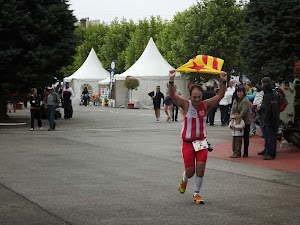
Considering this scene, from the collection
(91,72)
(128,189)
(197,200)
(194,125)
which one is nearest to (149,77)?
(91,72)

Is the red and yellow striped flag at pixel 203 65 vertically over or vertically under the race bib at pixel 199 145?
over

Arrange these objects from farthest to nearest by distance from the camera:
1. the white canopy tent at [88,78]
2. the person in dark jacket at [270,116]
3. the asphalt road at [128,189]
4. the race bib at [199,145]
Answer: the white canopy tent at [88,78] < the person in dark jacket at [270,116] < the race bib at [199,145] < the asphalt road at [128,189]

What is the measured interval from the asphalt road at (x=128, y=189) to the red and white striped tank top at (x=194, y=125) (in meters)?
0.88

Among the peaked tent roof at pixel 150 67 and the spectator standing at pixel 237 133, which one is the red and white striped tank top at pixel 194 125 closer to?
the spectator standing at pixel 237 133

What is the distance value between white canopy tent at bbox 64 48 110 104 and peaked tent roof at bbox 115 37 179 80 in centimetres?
1017

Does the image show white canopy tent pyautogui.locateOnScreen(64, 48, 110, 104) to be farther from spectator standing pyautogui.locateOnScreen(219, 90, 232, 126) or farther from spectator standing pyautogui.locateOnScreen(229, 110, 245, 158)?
spectator standing pyautogui.locateOnScreen(229, 110, 245, 158)

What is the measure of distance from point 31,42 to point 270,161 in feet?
44.4

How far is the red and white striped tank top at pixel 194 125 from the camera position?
7.71 metres

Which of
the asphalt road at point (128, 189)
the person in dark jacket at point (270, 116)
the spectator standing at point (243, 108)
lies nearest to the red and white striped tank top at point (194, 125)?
the asphalt road at point (128, 189)

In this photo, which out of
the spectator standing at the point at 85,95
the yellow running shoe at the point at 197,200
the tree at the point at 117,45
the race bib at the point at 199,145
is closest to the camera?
the yellow running shoe at the point at 197,200

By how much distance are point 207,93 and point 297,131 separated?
10742 mm

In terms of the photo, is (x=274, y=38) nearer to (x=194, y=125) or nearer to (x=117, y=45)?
(x=194, y=125)

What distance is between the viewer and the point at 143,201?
25.1 ft

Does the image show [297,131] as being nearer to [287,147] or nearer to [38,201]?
[287,147]
